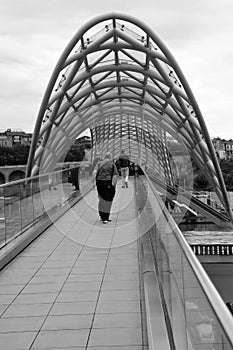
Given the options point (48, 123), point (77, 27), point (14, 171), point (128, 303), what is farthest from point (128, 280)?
point (14, 171)

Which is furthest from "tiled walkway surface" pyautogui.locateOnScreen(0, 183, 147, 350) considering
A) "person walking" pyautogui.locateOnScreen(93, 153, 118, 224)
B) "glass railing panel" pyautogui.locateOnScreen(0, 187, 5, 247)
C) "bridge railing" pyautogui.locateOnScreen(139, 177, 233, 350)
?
"person walking" pyautogui.locateOnScreen(93, 153, 118, 224)

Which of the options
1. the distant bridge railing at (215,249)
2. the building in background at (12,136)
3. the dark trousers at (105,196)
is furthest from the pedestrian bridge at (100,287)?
the building in background at (12,136)

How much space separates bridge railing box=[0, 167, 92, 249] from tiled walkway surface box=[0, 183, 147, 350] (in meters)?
0.54

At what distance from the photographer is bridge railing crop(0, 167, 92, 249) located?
9.25 m

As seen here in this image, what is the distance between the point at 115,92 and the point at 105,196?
32046 mm

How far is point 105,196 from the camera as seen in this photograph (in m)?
14.0

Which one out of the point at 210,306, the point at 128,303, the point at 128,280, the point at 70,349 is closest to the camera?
the point at 210,306

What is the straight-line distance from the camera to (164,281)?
18.0 feet

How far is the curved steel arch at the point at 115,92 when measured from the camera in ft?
102

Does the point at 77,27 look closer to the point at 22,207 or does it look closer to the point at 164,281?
the point at 22,207

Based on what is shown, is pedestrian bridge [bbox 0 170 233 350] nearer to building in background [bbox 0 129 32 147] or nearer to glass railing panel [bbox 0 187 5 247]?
glass railing panel [bbox 0 187 5 247]

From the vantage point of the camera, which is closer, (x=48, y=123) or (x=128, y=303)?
(x=128, y=303)

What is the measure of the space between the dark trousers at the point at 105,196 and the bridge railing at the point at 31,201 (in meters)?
1.54

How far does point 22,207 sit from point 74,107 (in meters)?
32.6
